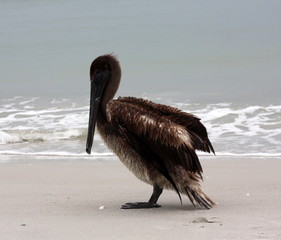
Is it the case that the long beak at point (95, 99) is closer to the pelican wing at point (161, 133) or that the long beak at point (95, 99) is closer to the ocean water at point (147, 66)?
the pelican wing at point (161, 133)

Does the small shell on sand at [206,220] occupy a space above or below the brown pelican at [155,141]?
below

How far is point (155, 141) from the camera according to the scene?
516 cm

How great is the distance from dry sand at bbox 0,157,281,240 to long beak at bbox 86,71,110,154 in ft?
1.67

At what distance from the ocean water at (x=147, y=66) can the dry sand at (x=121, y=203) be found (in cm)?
104

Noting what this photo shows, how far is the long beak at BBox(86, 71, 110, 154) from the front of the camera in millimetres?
5344

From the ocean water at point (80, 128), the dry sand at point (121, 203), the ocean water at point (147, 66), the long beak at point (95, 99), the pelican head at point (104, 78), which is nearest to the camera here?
the dry sand at point (121, 203)

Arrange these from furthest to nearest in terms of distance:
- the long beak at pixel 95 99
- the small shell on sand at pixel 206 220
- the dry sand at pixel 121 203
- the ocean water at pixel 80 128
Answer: the ocean water at pixel 80 128
the long beak at pixel 95 99
the small shell on sand at pixel 206 220
the dry sand at pixel 121 203

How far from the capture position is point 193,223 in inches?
184

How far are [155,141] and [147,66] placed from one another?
11949 millimetres

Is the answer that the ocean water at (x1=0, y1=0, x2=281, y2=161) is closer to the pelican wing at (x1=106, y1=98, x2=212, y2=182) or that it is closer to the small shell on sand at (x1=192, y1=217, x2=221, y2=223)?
the pelican wing at (x1=106, y1=98, x2=212, y2=182)

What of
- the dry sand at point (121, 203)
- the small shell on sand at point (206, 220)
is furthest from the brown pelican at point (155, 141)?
the small shell on sand at point (206, 220)

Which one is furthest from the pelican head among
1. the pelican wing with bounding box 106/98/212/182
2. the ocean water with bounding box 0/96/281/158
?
the ocean water with bounding box 0/96/281/158

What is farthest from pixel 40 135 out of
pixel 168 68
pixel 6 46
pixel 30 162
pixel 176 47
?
pixel 6 46

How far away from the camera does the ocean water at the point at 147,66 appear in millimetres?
9852
